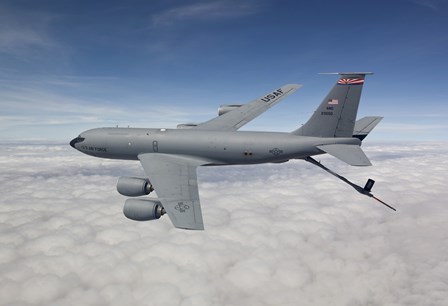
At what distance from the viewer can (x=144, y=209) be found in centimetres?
1909

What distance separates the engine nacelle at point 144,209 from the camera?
19.0 m

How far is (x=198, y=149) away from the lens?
2642 cm

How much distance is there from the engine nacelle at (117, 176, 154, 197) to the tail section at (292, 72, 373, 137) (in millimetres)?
15856

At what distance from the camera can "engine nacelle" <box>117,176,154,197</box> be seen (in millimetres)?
24016

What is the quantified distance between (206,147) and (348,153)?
13293mm

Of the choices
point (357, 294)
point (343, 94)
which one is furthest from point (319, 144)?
point (357, 294)

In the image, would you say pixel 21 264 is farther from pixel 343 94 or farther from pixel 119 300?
pixel 343 94

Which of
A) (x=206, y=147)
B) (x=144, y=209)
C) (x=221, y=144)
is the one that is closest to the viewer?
(x=144, y=209)

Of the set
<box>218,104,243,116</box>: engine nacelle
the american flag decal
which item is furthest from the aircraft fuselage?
<box>218,104,243,116</box>: engine nacelle

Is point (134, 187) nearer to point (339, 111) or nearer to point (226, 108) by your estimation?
point (226, 108)

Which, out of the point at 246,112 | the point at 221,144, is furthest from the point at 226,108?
the point at 221,144

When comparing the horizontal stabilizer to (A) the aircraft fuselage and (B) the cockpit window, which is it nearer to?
(A) the aircraft fuselage

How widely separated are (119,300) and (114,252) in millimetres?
32509

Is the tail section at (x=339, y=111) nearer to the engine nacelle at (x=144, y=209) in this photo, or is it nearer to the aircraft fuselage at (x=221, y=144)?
the aircraft fuselage at (x=221, y=144)
